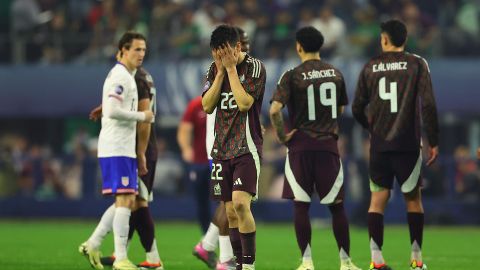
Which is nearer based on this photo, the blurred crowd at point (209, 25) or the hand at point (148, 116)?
the hand at point (148, 116)

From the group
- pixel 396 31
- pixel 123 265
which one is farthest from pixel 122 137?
pixel 396 31

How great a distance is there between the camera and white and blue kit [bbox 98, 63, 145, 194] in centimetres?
1148

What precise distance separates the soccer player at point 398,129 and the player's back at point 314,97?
1.48 ft

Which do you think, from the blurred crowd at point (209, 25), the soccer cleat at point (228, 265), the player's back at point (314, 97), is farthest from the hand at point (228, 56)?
the blurred crowd at point (209, 25)

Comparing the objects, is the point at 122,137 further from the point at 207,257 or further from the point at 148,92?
the point at 207,257

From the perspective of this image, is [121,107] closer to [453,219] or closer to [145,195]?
[145,195]

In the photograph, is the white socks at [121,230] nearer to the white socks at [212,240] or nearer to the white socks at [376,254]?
the white socks at [212,240]

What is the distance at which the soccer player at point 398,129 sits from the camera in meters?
11.4

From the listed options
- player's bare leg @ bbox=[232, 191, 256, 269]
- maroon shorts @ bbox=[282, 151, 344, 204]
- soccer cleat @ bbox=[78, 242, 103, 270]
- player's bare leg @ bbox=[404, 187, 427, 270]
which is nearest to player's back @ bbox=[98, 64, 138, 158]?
soccer cleat @ bbox=[78, 242, 103, 270]

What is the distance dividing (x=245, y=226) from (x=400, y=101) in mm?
2336

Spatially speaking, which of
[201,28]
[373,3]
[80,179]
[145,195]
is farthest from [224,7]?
[145,195]

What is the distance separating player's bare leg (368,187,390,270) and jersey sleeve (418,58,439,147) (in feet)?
2.40

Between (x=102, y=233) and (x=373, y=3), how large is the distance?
48.8ft

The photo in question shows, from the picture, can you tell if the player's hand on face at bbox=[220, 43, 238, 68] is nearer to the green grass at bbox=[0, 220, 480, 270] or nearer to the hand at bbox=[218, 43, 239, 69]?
the hand at bbox=[218, 43, 239, 69]
